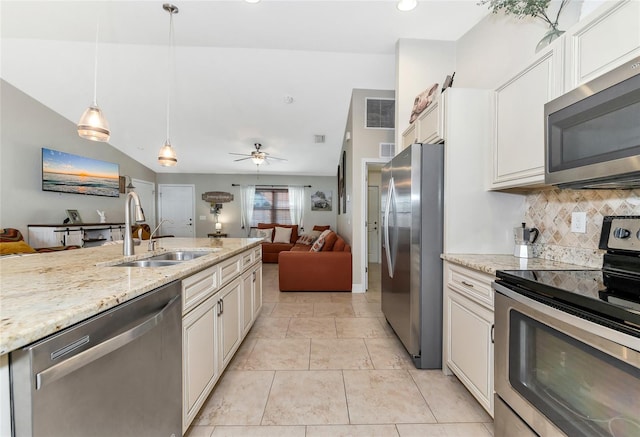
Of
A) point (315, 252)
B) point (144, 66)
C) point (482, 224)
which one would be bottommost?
point (315, 252)

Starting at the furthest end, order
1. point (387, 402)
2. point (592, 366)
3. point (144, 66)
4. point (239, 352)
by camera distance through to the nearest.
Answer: point (144, 66)
point (239, 352)
point (387, 402)
point (592, 366)

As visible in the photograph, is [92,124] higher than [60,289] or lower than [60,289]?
higher

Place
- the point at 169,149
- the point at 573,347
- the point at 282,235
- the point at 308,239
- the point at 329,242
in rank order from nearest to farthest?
the point at 573,347
the point at 169,149
the point at 329,242
the point at 308,239
the point at 282,235

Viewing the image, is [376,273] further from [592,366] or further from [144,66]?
Result: [144,66]

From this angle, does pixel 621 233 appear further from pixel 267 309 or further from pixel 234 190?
pixel 234 190

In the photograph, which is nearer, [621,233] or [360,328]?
[621,233]

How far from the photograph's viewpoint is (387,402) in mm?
1612

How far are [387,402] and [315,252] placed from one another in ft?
8.38

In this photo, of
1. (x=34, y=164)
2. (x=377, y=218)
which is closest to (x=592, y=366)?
(x=377, y=218)

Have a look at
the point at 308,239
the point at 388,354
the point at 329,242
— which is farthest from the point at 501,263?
the point at 308,239

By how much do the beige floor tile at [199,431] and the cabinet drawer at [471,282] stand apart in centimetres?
163

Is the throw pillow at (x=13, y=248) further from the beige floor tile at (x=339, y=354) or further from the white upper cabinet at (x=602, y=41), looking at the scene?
the white upper cabinet at (x=602, y=41)

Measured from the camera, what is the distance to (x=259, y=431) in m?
1.40

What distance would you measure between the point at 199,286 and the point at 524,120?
2.02 m
